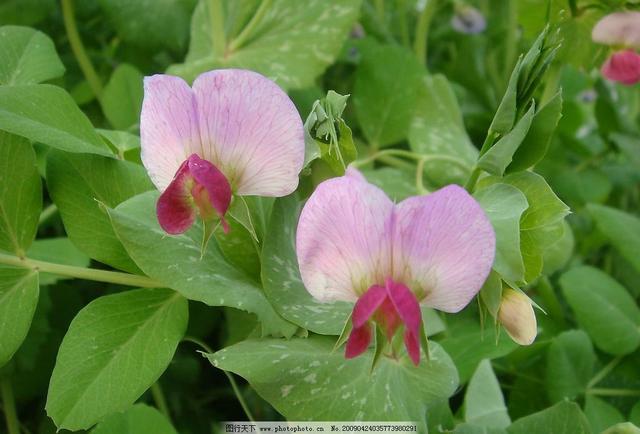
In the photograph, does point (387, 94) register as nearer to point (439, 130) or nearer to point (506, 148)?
point (439, 130)

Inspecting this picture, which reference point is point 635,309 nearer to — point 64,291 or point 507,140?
point 507,140

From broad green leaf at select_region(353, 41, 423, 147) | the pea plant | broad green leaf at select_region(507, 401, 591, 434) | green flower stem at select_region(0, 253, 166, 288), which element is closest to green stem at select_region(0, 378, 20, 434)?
the pea plant

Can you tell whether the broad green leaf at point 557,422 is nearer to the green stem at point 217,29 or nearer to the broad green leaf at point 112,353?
the broad green leaf at point 112,353

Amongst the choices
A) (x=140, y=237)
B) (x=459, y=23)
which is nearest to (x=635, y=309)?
(x=140, y=237)

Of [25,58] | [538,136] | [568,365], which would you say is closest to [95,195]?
[25,58]

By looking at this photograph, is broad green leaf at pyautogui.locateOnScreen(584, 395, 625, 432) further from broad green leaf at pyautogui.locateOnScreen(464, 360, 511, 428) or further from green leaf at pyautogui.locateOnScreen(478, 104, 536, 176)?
green leaf at pyautogui.locateOnScreen(478, 104, 536, 176)

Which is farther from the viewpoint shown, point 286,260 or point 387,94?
point 387,94
